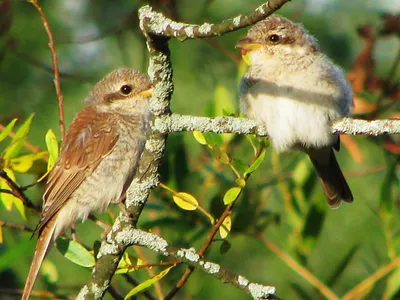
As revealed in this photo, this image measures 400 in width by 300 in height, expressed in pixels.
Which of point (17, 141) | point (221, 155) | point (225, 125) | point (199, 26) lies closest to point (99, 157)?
point (17, 141)

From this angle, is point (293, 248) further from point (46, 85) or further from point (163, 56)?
point (46, 85)

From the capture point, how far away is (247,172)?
3.31 metres

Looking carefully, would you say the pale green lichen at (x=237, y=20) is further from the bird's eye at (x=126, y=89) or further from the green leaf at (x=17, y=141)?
the bird's eye at (x=126, y=89)

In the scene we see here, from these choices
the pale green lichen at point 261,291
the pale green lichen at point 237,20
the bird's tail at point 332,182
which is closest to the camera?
the pale green lichen at point 237,20

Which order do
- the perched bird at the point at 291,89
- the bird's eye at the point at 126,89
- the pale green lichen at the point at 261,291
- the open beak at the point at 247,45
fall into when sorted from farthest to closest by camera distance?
the bird's eye at the point at 126,89, the open beak at the point at 247,45, the perched bird at the point at 291,89, the pale green lichen at the point at 261,291

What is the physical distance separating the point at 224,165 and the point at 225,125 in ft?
6.20

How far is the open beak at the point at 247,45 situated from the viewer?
4.41 meters

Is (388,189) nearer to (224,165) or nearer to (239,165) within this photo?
(224,165)

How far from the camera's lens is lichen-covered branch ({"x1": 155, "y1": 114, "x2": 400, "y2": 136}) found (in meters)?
2.88

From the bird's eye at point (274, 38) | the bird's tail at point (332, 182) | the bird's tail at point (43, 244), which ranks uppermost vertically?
the bird's eye at point (274, 38)

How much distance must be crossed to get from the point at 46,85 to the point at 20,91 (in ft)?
0.79

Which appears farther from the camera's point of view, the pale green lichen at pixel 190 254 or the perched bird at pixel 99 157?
the perched bird at pixel 99 157

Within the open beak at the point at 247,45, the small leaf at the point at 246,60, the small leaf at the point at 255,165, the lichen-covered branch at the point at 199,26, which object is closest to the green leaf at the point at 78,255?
the small leaf at the point at 255,165

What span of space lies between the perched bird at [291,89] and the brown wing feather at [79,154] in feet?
3.14
